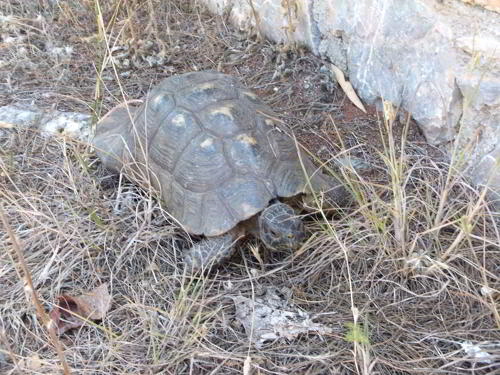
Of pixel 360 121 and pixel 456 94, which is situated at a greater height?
pixel 456 94

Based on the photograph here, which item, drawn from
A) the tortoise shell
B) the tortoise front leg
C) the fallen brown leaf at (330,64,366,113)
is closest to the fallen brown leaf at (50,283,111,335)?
the tortoise front leg

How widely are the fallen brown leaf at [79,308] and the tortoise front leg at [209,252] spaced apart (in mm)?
363

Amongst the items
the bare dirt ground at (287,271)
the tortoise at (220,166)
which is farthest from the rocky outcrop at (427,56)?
the tortoise at (220,166)

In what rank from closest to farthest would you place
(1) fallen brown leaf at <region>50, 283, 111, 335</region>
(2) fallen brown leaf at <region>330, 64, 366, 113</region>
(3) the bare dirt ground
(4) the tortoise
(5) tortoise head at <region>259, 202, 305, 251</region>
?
(3) the bare dirt ground
(1) fallen brown leaf at <region>50, 283, 111, 335</region>
(5) tortoise head at <region>259, 202, 305, 251</region>
(4) the tortoise
(2) fallen brown leaf at <region>330, 64, 366, 113</region>

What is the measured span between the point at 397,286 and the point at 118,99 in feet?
6.49

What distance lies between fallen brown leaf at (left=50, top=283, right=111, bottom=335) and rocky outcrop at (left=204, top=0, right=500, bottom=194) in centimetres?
149

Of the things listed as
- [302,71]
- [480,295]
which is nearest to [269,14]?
[302,71]

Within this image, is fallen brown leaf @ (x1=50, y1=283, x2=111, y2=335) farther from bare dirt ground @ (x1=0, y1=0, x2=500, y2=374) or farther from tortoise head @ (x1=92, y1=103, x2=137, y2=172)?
tortoise head @ (x1=92, y1=103, x2=137, y2=172)

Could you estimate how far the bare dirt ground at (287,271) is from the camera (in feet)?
6.27

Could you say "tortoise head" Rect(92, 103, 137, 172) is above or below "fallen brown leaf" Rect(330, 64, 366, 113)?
below

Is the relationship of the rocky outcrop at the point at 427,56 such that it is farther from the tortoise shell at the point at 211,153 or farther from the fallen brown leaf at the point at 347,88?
the tortoise shell at the point at 211,153

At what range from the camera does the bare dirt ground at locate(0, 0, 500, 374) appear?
1.91 m

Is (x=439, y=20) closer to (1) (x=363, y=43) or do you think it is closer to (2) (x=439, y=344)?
(1) (x=363, y=43)

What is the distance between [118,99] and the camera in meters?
3.24
